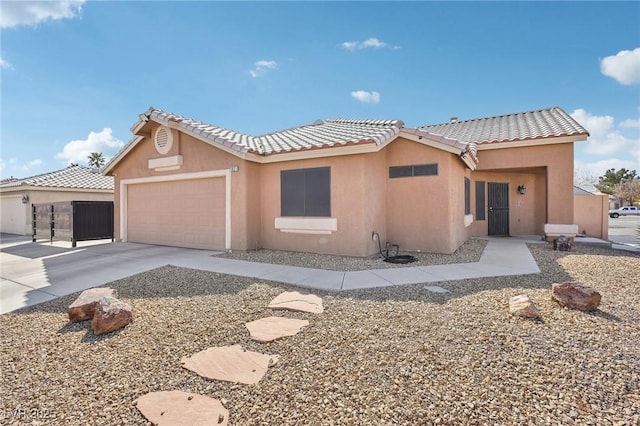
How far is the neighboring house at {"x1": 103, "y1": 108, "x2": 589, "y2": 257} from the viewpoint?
968 centimetres

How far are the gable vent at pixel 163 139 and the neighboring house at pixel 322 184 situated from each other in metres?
0.04

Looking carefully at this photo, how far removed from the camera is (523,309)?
14.8ft

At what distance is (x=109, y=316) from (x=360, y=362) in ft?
12.3

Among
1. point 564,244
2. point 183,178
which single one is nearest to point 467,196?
point 564,244

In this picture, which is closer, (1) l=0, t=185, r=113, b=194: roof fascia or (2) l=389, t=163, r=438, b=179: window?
(2) l=389, t=163, r=438, b=179: window

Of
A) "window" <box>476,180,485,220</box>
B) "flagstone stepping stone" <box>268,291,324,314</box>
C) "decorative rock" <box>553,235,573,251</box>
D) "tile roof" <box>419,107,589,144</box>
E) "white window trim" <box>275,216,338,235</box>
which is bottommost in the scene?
"flagstone stepping stone" <box>268,291,324,314</box>

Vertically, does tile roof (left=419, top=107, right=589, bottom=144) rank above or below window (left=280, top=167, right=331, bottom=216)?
above

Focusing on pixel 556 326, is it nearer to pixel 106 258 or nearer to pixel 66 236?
pixel 106 258

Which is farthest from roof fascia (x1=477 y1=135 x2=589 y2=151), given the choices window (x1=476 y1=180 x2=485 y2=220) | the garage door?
the garage door

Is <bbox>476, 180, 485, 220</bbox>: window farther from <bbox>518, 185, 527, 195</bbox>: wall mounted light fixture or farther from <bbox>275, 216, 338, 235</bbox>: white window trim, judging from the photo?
<bbox>275, 216, 338, 235</bbox>: white window trim

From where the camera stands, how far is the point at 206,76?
1336cm

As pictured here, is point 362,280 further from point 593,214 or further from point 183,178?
point 593,214

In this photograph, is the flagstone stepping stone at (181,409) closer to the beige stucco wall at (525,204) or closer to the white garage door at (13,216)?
the beige stucco wall at (525,204)

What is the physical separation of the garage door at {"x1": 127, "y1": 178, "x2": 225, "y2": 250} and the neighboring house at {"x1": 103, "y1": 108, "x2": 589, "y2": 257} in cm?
5
